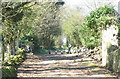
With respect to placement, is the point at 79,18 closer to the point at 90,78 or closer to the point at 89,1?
the point at 89,1

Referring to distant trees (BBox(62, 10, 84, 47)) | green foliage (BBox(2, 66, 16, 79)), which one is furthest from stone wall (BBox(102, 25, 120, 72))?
distant trees (BBox(62, 10, 84, 47))

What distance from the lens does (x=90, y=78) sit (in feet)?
35.0

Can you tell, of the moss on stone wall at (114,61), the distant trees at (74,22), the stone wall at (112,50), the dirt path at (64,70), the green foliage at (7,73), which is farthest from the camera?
the distant trees at (74,22)

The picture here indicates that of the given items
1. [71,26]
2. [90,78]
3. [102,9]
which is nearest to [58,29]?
[71,26]

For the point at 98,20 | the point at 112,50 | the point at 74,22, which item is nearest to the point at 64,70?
the point at 112,50

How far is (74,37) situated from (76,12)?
526 cm

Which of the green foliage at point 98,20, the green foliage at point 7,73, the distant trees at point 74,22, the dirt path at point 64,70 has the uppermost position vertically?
the distant trees at point 74,22

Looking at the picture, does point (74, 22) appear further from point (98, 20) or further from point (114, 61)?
point (98, 20)

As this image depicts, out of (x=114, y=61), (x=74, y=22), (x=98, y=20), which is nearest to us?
(x=98, y=20)

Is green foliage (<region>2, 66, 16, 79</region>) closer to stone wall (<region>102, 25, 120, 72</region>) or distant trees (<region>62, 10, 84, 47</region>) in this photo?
stone wall (<region>102, 25, 120, 72</region>)

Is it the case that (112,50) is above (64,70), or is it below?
above

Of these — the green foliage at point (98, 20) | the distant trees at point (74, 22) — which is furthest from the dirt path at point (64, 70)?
the distant trees at point (74, 22)

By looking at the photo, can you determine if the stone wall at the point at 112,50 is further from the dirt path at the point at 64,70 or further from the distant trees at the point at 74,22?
the distant trees at the point at 74,22

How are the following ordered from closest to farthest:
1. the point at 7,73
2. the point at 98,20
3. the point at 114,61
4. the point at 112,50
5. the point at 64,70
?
the point at 7,73, the point at 98,20, the point at 114,61, the point at 112,50, the point at 64,70
